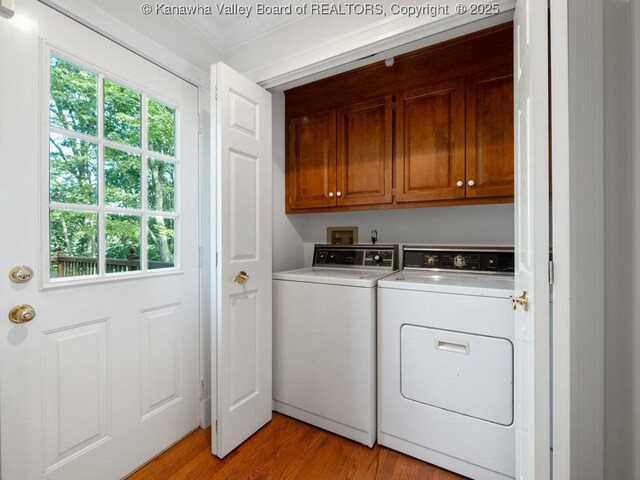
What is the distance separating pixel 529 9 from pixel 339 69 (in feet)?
3.39

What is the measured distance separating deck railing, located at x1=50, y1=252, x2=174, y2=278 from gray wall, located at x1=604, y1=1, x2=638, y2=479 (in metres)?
1.74

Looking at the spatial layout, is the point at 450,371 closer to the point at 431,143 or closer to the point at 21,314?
the point at 431,143

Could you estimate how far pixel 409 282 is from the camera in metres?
1.55

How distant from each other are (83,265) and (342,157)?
5.16 ft

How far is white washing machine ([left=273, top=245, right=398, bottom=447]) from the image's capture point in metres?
1.63

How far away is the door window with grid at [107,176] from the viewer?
1.20m

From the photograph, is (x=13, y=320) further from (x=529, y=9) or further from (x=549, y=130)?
(x=529, y=9)

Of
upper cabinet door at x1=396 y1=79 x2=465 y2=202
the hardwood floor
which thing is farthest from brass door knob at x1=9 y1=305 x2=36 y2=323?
upper cabinet door at x1=396 y1=79 x2=465 y2=202

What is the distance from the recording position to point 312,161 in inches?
86.4

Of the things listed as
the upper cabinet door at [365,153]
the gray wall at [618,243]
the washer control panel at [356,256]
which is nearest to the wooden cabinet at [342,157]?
the upper cabinet door at [365,153]

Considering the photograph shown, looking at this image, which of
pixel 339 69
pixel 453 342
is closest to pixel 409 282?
pixel 453 342

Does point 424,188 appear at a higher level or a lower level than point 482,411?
higher

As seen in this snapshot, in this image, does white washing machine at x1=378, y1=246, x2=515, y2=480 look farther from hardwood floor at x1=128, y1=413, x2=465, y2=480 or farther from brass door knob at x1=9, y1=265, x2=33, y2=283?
brass door knob at x1=9, y1=265, x2=33, y2=283

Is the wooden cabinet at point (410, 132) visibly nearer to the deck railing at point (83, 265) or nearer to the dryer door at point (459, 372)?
the dryer door at point (459, 372)
